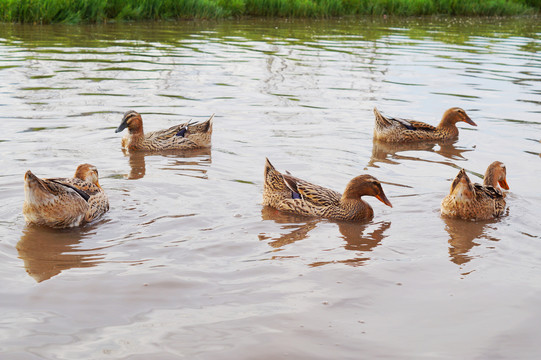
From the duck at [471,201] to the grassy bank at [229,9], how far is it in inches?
734

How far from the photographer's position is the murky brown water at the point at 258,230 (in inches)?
202

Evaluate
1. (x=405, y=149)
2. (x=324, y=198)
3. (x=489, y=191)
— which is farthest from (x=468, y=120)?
(x=324, y=198)

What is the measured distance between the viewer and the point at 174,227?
7.31 m

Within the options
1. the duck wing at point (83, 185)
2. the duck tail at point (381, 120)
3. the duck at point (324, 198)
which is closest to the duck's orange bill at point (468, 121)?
the duck tail at point (381, 120)

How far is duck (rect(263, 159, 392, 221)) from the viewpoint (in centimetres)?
800

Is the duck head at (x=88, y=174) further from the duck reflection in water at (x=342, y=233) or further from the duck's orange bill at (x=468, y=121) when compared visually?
the duck's orange bill at (x=468, y=121)

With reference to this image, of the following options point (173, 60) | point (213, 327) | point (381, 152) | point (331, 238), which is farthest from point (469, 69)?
point (213, 327)

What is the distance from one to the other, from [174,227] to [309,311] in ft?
7.45

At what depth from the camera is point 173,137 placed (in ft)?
36.6

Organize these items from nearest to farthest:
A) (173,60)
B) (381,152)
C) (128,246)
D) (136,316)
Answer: (136,316) → (128,246) → (381,152) → (173,60)

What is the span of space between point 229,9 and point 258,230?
22.5m

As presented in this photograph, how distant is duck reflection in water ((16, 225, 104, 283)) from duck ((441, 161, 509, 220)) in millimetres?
3725

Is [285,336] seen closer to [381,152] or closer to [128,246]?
[128,246]

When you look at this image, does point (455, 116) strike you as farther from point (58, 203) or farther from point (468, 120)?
point (58, 203)
